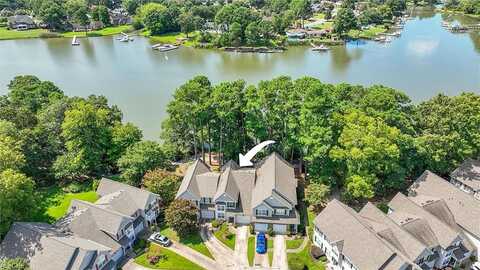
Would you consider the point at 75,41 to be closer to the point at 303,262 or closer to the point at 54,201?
the point at 54,201

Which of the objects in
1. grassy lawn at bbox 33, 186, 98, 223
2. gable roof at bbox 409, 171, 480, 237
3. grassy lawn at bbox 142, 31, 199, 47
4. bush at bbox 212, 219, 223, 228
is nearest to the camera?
gable roof at bbox 409, 171, 480, 237

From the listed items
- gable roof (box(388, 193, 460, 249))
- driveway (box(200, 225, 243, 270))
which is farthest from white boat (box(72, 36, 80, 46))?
gable roof (box(388, 193, 460, 249))

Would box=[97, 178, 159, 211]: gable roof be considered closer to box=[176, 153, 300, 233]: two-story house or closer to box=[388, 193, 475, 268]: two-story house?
box=[176, 153, 300, 233]: two-story house

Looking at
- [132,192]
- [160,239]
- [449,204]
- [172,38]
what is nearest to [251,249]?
[160,239]

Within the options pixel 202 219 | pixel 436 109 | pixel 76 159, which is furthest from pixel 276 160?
pixel 76 159

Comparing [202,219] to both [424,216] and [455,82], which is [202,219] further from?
[455,82]

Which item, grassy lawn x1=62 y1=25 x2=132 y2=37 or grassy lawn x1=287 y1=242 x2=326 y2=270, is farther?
grassy lawn x1=62 y1=25 x2=132 y2=37
